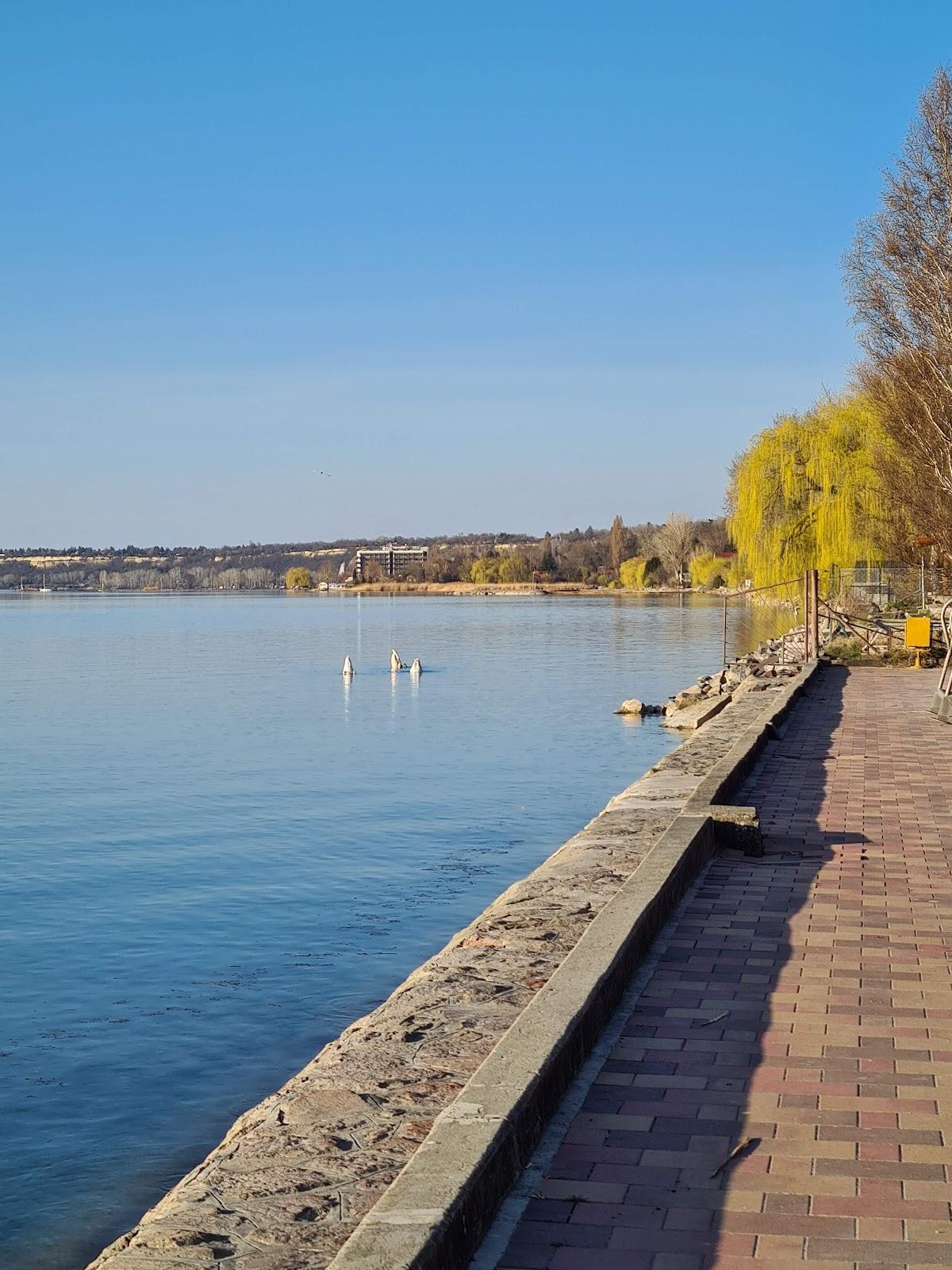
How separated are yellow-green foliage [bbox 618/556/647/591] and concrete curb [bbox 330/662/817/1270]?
139716 mm

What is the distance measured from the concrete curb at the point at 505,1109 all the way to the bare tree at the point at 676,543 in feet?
429

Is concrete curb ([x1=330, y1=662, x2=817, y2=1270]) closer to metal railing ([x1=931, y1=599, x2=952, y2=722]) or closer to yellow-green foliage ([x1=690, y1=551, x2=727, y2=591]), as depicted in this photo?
metal railing ([x1=931, y1=599, x2=952, y2=722])

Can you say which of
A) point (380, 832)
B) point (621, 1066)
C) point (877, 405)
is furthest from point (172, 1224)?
point (877, 405)

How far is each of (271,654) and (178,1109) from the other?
1943 inches

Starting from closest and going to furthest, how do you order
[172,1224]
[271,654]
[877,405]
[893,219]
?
1. [172,1224]
2. [893,219]
3. [877,405]
4. [271,654]

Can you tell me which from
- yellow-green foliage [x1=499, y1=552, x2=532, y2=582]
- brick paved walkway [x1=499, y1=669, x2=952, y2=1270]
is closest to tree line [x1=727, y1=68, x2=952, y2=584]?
brick paved walkway [x1=499, y1=669, x2=952, y2=1270]

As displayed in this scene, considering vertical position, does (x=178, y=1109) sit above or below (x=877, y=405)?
below

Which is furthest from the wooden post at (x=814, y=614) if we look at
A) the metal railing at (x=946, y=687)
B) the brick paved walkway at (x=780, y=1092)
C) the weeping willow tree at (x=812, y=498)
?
the brick paved walkway at (x=780, y=1092)

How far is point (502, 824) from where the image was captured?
16.8 metres

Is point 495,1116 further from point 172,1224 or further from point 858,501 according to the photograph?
point 858,501

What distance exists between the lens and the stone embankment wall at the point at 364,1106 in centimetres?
355

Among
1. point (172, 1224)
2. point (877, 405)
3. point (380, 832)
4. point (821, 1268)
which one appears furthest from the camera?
point (877, 405)

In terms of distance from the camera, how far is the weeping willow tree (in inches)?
1545

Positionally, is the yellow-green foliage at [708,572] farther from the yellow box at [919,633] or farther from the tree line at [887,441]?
the yellow box at [919,633]
